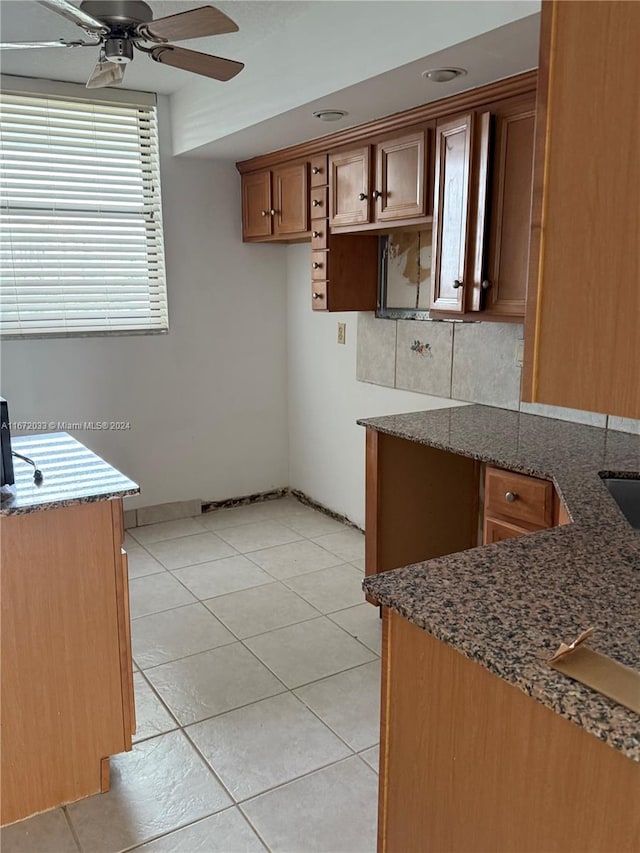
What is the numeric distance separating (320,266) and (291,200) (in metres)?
0.45

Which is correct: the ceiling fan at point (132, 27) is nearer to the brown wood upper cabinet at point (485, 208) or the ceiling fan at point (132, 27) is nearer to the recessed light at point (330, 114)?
the recessed light at point (330, 114)

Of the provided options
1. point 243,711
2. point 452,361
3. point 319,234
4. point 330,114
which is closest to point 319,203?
point 319,234

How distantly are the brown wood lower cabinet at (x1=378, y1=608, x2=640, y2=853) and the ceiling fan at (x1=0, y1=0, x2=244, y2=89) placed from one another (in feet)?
5.27

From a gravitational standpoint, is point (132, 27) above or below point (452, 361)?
above

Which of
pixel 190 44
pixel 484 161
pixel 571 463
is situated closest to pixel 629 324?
pixel 571 463

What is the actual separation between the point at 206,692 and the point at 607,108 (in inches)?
88.7

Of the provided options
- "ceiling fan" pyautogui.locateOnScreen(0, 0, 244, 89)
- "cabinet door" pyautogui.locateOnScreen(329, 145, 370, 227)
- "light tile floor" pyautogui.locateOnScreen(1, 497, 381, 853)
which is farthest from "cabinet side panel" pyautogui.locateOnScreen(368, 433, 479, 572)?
"ceiling fan" pyautogui.locateOnScreen(0, 0, 244, 89)

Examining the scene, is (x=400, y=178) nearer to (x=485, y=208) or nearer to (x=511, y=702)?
(x=485, y=208)

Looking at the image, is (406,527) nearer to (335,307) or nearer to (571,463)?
(571,463)

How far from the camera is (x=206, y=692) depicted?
251 centimetres

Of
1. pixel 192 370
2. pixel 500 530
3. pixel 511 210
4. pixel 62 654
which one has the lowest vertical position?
pixel 62 654

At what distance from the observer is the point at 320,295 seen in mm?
3562

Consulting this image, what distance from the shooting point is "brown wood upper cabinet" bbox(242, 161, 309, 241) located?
11.8ft

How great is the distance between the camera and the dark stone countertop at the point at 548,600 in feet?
3.30
